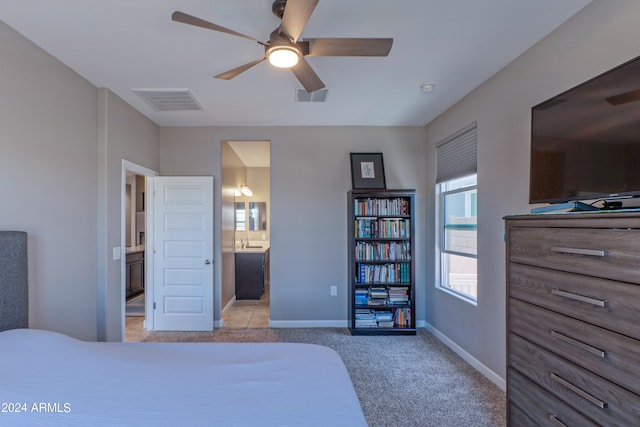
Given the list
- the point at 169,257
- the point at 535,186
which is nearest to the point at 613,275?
the point at 535,186

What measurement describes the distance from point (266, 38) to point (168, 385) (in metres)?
2.15

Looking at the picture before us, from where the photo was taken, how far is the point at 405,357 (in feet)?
10.0

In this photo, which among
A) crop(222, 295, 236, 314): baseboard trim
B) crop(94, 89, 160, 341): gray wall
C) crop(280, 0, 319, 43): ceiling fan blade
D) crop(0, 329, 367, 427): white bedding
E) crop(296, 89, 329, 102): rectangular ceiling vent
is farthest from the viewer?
crop(222, 295, 236, 314): baseboard trim

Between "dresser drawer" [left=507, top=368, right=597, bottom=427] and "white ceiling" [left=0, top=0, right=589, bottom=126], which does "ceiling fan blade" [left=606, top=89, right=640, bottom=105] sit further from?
"dresser drawer" [left=507, top=368, right=597, bottom=427]

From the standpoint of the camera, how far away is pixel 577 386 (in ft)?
4.01

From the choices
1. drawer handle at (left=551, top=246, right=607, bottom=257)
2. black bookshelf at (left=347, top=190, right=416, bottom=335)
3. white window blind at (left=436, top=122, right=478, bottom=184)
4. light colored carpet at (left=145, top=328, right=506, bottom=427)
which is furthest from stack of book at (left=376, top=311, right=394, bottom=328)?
drawer handle at (left=551, top=246, right=607, bottom=257)

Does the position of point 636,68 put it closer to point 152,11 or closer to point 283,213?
point 152,11

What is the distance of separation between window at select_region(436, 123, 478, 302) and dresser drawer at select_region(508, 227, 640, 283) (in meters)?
1.47

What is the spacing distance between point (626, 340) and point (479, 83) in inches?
93.9

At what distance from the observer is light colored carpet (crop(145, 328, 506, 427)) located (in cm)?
215

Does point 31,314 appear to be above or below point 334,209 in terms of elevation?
below

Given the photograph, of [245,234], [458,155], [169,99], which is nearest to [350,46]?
[458,155]

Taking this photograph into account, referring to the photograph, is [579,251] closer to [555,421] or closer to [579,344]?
[579,344]

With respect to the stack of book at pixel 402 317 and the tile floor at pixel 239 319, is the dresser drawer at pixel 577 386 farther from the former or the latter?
→ the tile floor at pixel 239 319
